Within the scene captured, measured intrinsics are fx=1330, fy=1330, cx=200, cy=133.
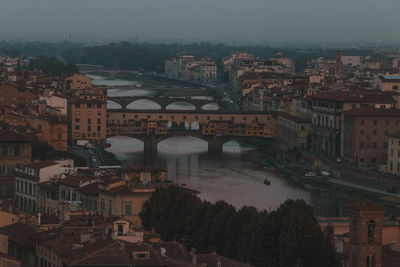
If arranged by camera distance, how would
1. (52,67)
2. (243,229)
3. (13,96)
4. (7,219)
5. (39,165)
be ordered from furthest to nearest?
(52,67), (13,96), (39,165), (243,229), (7,219)

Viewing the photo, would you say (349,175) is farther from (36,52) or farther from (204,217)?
(36,52)

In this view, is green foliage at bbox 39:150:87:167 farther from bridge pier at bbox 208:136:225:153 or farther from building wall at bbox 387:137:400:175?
bridge pier at bbox 208:136:225:153

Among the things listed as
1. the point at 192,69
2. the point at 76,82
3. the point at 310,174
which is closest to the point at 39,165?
the point at 310,174

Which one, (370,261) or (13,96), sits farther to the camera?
(13,96)

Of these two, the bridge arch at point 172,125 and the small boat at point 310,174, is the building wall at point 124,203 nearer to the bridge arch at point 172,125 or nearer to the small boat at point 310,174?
the small boat at point 310,174

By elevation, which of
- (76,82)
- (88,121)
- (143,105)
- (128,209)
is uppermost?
(128,209)

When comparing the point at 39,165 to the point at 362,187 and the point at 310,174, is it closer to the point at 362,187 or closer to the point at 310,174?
the point at 362,187

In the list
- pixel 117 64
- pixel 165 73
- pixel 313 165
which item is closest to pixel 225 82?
pixel 165 73
